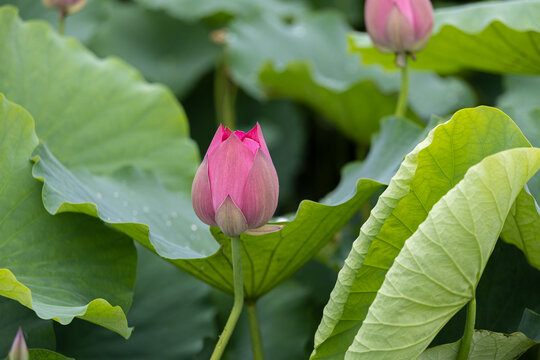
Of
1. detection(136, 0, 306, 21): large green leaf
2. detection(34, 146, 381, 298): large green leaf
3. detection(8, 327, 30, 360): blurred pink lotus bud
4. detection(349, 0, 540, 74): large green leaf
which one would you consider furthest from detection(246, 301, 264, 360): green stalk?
detection(136, 0, 306, 21): large green leaf

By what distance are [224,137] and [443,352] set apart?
0.33m

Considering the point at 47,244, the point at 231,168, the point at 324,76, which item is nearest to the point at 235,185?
the point at 231,168

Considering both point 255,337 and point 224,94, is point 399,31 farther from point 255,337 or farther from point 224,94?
point 224,94

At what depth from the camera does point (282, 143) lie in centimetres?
204

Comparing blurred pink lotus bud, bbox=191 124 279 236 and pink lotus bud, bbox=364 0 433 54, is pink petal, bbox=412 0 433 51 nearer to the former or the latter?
pink lotus bud, bbox=364 0 433 54

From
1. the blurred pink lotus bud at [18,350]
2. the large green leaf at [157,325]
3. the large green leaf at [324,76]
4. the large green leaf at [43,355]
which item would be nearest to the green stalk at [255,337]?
the large green leaf at [157,325]

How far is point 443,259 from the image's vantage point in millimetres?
642

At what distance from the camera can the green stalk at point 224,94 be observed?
6.28 ft

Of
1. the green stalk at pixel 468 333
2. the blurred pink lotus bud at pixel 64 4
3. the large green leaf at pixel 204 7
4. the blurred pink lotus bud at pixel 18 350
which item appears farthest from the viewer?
the large green leaf at pixel 204 7

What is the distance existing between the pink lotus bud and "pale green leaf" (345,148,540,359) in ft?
1.28

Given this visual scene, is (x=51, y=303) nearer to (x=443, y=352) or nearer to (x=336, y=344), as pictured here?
(x=336, y=344)

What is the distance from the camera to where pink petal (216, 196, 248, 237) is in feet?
2.28

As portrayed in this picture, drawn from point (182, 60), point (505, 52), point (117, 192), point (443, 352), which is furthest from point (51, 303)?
point (182, 60)

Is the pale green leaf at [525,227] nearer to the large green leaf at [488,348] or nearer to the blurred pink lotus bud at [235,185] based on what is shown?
the large green leaf at [488,348]
